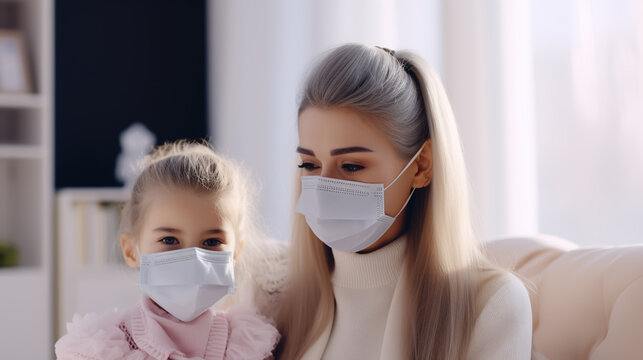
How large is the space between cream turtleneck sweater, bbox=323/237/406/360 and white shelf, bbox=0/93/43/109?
2.94 meters

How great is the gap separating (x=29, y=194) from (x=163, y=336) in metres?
2.98

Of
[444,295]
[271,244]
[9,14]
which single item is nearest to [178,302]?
[271,244]

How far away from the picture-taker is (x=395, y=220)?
4.58 feet

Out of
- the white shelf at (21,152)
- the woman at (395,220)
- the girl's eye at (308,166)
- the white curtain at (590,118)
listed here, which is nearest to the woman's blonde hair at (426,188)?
the woman at (395,220)

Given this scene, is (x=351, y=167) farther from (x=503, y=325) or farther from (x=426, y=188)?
(x=503, y=325)

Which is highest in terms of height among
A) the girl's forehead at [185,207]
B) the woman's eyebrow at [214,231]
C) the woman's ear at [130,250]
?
the girl's forehead at [185,207]

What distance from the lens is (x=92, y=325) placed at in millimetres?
1334

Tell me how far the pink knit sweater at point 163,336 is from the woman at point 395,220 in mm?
108

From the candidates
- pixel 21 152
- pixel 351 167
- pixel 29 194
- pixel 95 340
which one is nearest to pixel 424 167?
pixel 351 167

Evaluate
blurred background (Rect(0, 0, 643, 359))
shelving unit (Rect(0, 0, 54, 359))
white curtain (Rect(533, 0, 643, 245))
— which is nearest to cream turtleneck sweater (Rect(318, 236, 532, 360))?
blurred background (Rect(0, 0, 643, 359))

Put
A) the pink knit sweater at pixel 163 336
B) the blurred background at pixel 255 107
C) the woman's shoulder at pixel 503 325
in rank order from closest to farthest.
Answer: the woman's shoulder at pixel 503 325 → the pink knit sweater at pixel 163 336 → the blurred background at pixel 255 107

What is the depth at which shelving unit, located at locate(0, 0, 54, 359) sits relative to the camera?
373cm

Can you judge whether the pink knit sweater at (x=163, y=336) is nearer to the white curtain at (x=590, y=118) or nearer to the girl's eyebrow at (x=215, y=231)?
the girl's eyebrow at (x=215, y=231)

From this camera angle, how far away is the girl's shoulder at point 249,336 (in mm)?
1354
